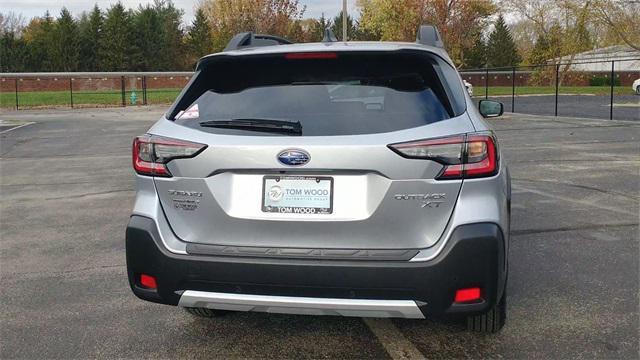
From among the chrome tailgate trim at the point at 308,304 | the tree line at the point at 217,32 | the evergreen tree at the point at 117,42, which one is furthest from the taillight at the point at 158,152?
the evergreen tree at the point at 117,42

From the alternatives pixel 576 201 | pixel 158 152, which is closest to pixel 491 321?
pixel 158 152

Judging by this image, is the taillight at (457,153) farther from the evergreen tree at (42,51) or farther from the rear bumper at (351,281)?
the evergreen tree at (42,51)

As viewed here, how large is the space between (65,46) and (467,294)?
7498 cm

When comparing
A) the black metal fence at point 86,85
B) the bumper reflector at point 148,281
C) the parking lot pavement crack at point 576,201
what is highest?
the black metal fence at point 86,85

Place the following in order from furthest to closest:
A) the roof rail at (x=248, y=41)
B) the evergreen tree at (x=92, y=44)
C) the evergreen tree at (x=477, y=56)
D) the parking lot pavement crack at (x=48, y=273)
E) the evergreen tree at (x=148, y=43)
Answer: the evergreen tree at (x=148, y=43) → the evergreen tree at (x=92, y=44) → the evergreen tree at (x=477, y=56) → the parking lot pavement crack at (x=48, y=273) → the roof rail at (x=248, y=41)

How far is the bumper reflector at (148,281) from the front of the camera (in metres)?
3.13

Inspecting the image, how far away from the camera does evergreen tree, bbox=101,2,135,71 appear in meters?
71.0

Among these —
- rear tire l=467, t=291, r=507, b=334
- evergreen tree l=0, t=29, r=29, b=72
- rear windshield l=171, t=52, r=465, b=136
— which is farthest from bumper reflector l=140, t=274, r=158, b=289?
evergreen tree l=0, t=29, r=29, b=72

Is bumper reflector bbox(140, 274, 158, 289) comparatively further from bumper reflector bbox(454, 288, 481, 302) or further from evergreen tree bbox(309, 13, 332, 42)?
evergreen tree bbox(309, 13, 332, 42)

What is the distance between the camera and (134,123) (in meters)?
22.2

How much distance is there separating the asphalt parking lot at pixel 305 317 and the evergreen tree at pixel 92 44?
67.7 metres

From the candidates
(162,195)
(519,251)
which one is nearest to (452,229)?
(162,195)

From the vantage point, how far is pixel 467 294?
9.62 feet

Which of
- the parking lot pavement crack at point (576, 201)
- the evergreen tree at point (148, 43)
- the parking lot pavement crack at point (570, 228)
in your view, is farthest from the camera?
the evergreen tree at point (148, 43)
